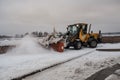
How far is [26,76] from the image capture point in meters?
7.04

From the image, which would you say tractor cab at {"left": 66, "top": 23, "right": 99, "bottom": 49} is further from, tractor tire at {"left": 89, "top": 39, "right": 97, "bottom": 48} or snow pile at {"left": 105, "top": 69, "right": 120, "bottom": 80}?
snow pile at {"left": 105, "top": 69, "right": 120, "bottom": 80}

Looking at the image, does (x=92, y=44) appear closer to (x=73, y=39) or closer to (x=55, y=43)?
(x=73, y=39)

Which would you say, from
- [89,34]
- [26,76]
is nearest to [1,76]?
[26,76]

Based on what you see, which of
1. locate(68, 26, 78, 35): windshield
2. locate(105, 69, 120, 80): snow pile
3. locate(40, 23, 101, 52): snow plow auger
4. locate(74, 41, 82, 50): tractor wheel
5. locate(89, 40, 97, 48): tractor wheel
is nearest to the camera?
locate(105, 69, 120, 80): snow pile

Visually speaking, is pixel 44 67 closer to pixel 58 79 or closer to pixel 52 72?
pixel 52 72

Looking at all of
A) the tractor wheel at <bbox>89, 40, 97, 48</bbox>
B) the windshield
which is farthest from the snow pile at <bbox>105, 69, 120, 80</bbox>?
the tractor wheel at <bbox>89, 40, 97, 48</bbox>

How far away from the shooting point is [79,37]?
1627 centimetres

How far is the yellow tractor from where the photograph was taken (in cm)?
1608

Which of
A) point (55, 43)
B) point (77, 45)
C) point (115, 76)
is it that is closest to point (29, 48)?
point (55, 43)

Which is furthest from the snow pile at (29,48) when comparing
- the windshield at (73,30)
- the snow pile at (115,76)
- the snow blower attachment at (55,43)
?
the snow pile at (115,76)

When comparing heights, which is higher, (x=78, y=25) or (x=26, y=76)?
(x=78, y=25)

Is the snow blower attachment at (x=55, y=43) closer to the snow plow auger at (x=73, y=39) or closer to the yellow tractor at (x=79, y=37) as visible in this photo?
the snow plow auger at (x=73, y=39)

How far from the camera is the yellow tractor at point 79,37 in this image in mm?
16078

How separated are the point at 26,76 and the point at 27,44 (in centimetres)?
808
